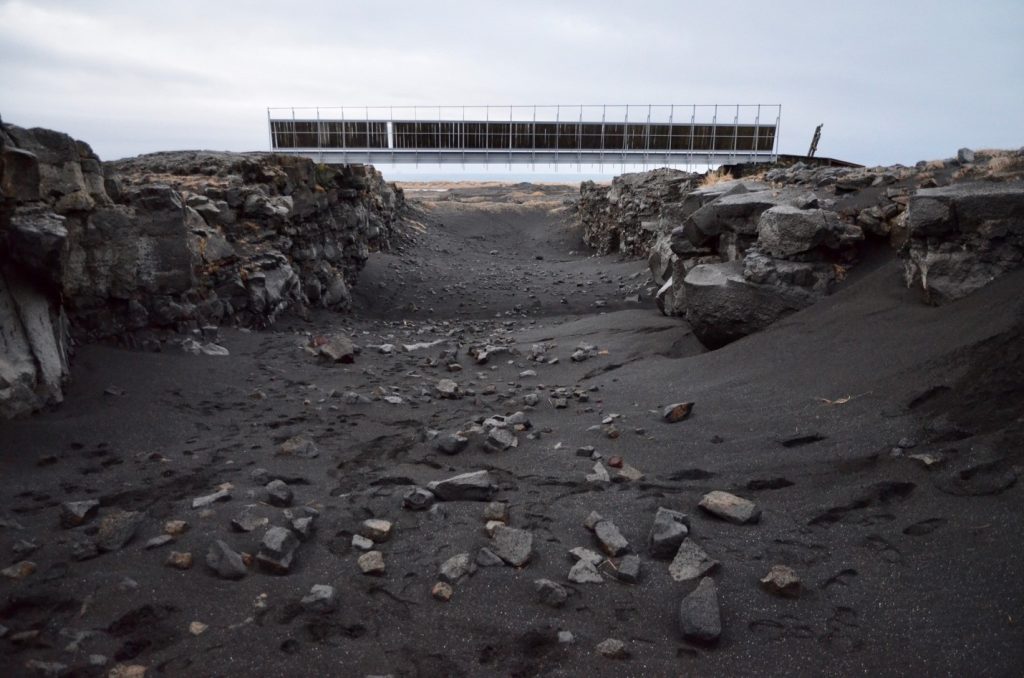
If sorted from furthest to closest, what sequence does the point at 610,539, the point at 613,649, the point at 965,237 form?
the point at 965,237 < the point at 610,539 < the point at 613,649

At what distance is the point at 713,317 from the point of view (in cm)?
692

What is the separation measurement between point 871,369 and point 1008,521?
2170mm

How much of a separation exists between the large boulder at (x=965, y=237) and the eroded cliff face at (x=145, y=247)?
7211 millimetres

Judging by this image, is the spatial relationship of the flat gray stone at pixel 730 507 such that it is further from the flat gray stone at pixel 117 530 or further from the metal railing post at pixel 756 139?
the metal railing post at pixel 756 139

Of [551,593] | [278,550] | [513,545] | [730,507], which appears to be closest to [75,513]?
[278,550]

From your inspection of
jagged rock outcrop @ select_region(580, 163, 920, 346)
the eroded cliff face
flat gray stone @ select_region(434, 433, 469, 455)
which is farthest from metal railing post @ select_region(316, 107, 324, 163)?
flat gray stone @ select_region(434, 433, 469, 455)

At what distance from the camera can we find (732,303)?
679 centimetres

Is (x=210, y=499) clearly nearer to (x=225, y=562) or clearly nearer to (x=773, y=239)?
(x=225, y=562)

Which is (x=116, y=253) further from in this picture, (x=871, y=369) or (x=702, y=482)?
(x=871, y=369)

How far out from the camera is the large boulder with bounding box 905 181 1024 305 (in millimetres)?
5160

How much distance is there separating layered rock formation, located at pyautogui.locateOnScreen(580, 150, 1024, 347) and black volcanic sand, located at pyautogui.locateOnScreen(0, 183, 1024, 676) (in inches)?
12.1

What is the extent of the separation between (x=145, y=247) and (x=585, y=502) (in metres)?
5.83

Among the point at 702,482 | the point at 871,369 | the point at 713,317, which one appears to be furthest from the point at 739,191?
the point at 702,482

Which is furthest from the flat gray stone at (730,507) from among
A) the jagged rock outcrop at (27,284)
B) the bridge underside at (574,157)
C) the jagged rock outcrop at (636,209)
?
the bridge underside at (574,157)
